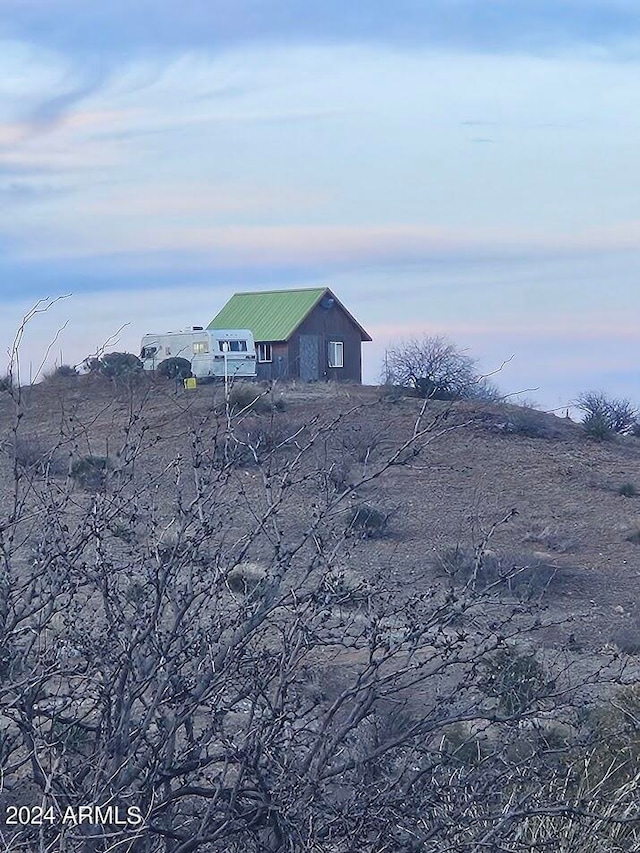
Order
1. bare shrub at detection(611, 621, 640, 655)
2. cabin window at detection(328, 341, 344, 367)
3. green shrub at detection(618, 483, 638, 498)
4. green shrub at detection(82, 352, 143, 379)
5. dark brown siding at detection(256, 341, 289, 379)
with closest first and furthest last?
green shrub at detection(82, 352, 143, 379) → bare shrub at detection(611, 621, 640, 655) → green shrub at detection(618, 483, 638, 498) → dark brown siding at detection(256, 341, 289, 379) → cabin window at detection(328, 341, 344, 367)

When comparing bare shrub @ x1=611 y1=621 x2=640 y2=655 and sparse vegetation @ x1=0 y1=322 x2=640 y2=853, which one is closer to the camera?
sparse vegetation @ x1=0 y1=322 x2=640 y2=853

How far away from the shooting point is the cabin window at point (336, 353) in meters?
43.8

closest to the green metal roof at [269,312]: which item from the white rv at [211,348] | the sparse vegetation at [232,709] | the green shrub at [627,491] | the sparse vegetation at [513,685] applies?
the white rv at [211,348]

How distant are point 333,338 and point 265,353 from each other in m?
2.77

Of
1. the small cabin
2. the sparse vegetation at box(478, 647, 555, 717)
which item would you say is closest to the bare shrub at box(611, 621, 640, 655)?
the sparse vegetation at box(478, 647, 555, 717)

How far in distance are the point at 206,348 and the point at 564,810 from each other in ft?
109

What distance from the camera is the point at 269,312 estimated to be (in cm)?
4381

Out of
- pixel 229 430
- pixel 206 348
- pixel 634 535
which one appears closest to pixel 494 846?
pixel 229 430

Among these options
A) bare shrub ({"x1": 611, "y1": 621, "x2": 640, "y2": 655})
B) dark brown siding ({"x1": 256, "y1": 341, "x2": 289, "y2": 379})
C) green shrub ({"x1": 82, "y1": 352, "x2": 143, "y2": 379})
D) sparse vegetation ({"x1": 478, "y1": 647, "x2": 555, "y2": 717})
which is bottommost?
bare shrub ({"x1": 611, "y1": 621, "x2": 640, "y2": 655})

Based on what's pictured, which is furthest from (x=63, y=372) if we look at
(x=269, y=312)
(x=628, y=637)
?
(x=269, y=312)

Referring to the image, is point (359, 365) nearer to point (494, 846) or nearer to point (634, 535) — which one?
point (634, 535)

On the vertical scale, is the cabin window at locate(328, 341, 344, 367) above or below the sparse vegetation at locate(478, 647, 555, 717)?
above

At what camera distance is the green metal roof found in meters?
42.4

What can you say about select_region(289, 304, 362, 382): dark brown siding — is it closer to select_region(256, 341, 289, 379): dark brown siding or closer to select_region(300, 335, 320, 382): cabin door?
select_region(300, 335, 320, 382): cabin door
